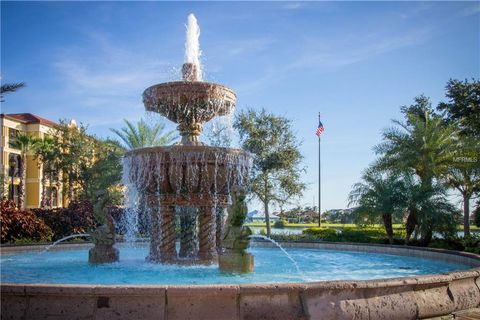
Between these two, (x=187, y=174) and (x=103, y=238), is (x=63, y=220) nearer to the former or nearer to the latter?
(x=103, y=238)

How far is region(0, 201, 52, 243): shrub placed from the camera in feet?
61.7

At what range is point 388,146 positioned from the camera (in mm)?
29672

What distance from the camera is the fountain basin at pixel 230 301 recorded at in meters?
5.24

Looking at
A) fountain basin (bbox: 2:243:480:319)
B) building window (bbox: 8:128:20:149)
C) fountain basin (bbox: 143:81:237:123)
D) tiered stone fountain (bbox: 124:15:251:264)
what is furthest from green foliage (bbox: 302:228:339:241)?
building window (bbox: 8:128:20:149)

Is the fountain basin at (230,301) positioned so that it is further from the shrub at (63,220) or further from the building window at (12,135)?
the building window at (12,135)

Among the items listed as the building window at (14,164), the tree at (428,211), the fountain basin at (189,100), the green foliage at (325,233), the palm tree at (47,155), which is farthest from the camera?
the building window at (14,164)

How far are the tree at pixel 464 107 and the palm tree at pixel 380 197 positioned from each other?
1188 cm

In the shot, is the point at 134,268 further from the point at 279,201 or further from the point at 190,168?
the point at 279,201

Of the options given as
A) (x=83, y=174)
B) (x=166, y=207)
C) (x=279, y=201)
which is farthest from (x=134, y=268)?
(x=83, y=174)

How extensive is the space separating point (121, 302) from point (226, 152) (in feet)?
20.2

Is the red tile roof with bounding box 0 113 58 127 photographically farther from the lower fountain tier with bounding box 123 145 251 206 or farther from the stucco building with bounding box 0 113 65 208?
the lower fountain tier with bounding box 123 145 251 206

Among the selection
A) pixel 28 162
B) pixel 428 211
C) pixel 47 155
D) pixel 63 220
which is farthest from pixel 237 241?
pixel 28 162

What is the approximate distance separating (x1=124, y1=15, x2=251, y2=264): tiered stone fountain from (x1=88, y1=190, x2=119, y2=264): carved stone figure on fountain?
0.82 meters

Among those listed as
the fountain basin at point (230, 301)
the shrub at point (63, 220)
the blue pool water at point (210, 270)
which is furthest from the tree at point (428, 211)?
the shrub at point (63, 220)
